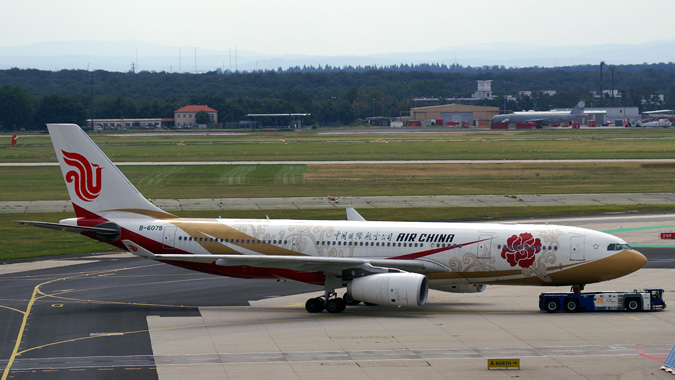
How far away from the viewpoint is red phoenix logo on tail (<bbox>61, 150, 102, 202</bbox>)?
43.5m

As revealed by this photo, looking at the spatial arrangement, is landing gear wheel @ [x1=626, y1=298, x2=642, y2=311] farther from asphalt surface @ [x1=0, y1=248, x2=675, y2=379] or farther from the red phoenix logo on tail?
the red phoenix logo on tail

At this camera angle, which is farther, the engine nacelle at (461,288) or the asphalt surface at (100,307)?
the engine nacelle at (461,288)

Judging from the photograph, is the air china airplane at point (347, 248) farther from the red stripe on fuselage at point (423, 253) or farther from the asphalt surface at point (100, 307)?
the asphalt surface at point (100, 307)

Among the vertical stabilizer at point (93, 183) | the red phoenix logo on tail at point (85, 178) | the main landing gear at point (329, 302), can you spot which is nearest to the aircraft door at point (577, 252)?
the main landing gear at point (329, 302)

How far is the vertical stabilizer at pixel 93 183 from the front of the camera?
142 ft

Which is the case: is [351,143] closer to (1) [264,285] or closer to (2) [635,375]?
(1) [264,285]

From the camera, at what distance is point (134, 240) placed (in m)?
43.2

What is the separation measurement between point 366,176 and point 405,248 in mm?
67025

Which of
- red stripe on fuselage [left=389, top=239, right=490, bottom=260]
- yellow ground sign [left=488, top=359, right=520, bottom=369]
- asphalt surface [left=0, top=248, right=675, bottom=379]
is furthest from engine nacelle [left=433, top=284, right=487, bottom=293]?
yellow ground sign [left=488, top=359, right=520, bottom=369]

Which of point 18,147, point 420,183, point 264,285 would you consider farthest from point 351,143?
point 264,285

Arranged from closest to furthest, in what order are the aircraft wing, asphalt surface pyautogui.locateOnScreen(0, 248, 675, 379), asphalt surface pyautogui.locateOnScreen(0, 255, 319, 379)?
1. asphalt surface pyautogui.locateOnScreen(0, 255, 319, 379)
2. asphalt surface pyautogui.locateOnScreen(0, 248, 675, 379)
3. the aircraft wing

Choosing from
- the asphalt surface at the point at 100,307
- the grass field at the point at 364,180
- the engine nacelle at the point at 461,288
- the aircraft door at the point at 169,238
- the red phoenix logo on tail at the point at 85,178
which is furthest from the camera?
the grass field at the point at 364,180

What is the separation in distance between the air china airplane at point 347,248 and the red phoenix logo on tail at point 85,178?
5cm

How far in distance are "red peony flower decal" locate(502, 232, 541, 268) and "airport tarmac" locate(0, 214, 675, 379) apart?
2458mm
